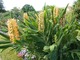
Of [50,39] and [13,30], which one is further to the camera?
[50,39]

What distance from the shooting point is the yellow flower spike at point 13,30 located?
194 inches

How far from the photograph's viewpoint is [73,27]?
5336 millimetres

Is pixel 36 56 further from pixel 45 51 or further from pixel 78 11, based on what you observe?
pixel 78 11

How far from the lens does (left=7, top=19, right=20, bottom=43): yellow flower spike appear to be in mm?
4930

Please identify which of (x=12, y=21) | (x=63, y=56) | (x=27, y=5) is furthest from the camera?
(x=27, y=5)

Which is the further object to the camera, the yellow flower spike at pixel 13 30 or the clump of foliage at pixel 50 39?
the clump of foliage at pixel 50 39

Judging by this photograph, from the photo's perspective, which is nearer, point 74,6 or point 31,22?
point 31,22

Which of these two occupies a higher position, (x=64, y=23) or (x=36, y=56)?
(x=64, y=23)

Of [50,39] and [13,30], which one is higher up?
[13,30]

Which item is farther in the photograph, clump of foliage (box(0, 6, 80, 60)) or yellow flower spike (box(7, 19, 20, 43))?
clump of foliage (box(0, 6, 80, 60))

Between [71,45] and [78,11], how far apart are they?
8942mm

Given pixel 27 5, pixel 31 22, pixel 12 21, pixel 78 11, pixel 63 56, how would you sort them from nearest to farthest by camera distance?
pixel 12 21 < pixel 63 56 < pixel 31 22 < pixel 78 11 < pixel 27 5

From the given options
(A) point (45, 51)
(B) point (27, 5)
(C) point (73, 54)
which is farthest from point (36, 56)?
(B) point (27, 5)

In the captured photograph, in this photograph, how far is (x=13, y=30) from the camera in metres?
4.96
